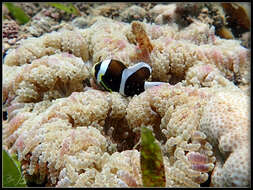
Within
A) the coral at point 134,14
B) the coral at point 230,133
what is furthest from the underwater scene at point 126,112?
the coral at point 134,14

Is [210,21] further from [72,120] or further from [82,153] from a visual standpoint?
[82,153]

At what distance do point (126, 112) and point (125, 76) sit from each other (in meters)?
0.30

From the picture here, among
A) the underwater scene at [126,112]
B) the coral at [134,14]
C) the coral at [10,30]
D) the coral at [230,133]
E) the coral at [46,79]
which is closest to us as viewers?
the coral at [230,133]

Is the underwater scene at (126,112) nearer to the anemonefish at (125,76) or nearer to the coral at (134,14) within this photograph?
the anemonefish at (125,76)

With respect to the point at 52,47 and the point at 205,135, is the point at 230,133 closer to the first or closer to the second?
the point at 205,135

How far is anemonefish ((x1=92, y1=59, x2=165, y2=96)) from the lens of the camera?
1.91 meters

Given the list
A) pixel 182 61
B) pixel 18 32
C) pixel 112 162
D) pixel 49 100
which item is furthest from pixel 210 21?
pixel 18 32

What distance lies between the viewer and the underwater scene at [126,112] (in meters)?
1.20

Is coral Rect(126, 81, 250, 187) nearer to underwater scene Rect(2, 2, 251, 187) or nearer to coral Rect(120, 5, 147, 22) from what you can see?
underwater scene Rect(2, 2, 251, 187)

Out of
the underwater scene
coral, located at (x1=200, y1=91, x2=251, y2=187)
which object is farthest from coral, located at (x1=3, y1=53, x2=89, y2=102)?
coral, located at (x1=200, y1=91, x2=251, y2=187)

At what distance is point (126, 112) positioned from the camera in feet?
6.08

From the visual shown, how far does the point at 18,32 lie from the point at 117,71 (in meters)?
2.47

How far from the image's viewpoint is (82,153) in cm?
145

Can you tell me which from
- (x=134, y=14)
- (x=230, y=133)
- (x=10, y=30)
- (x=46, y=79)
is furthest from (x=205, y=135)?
(x=10, y=30)
